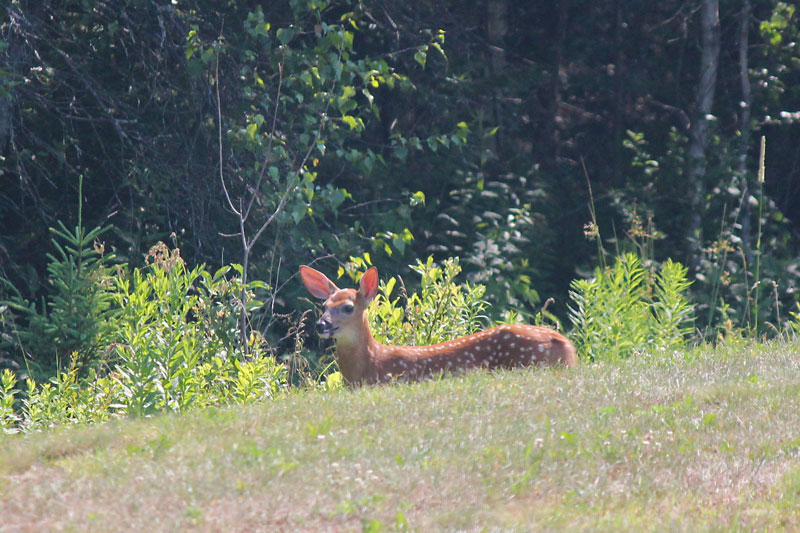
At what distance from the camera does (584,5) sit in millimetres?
13648

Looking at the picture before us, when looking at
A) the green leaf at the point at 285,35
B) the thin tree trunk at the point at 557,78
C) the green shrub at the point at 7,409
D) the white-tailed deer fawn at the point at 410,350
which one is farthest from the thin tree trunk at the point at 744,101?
the green shrub at the point at 7,409

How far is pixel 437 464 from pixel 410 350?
241 centimetres

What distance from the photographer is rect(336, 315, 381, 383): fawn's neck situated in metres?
7.21

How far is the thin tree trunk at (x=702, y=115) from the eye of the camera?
12.8 metres

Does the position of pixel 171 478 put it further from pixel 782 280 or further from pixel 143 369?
pixel 782 280

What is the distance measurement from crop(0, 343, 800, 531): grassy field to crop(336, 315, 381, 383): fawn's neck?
78 cm

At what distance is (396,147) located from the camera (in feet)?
32.6

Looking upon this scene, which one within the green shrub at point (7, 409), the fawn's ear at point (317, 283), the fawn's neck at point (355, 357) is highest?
the fawn's ear at point (317, 283)

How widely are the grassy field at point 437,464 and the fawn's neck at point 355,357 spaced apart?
785 mm

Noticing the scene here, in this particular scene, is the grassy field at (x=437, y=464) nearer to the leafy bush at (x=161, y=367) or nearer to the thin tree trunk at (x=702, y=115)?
the leafy bush at (x=161, y=367)

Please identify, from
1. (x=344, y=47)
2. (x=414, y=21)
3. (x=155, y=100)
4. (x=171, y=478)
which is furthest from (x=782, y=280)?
(x=171, y=478)

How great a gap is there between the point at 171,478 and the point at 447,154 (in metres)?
8.36

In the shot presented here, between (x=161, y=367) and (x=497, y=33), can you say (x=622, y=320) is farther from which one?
(x=497, y=33)

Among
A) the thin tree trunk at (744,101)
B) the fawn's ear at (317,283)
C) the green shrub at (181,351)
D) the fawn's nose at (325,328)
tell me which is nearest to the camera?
the green shrub at (181,351)
